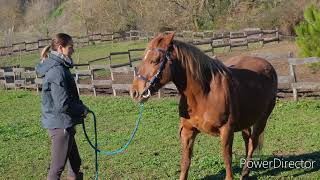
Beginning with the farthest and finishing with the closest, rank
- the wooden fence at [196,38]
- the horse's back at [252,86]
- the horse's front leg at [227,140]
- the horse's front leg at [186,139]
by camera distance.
Answer: the wooden fence at [196,38] < the horse's back at [252,86] < the horse's front leg at [186,139] < the horse's front leg at [227,140]

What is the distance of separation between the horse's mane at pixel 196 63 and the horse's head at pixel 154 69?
0.46 ft

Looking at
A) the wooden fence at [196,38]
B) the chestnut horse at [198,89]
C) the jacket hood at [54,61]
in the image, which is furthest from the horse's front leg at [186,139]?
the wooden fence at [196,38]

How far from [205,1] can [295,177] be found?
40190 mm

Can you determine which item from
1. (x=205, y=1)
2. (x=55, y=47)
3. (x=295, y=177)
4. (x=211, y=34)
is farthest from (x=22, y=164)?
(x=205, y=1)

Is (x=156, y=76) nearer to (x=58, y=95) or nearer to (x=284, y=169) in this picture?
(x=58, y=95)

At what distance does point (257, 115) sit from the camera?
5477 mm

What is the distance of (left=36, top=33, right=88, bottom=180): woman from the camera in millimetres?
4590

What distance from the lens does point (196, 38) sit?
1524 inches

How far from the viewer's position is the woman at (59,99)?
15.1 ft

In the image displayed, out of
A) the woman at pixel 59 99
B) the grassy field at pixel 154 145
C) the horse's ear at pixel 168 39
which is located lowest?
the grassy field at pixel 154 145

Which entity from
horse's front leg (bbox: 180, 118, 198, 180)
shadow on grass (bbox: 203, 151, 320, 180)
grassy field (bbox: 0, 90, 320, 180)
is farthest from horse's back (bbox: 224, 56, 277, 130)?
grassy field (bbox: 0, 90, 320, 180)

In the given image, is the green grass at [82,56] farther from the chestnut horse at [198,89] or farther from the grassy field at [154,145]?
the chestnut horse at [198,89]

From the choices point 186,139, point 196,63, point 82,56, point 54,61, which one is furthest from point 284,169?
point 82,56

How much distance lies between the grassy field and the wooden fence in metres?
13.1
